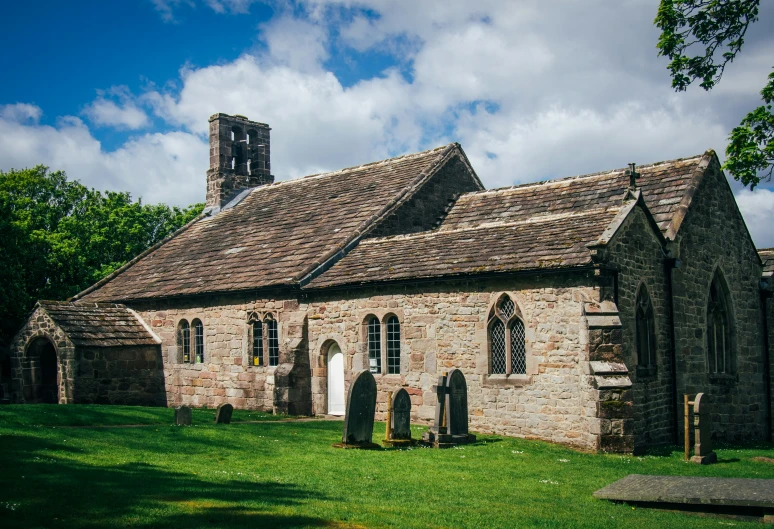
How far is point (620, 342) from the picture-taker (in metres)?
19.0

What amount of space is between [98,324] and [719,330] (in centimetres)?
2080

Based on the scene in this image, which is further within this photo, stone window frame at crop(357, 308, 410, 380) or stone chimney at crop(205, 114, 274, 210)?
stone chimney at crop(205, 114, 274, 210)

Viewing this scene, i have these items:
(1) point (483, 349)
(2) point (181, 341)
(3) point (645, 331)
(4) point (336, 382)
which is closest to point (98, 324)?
(2) point (181, 341)

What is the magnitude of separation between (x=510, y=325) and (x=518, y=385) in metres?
1.51

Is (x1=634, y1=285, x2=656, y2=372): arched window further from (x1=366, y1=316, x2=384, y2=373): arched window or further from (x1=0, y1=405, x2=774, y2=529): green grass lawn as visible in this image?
(x1=366, y1=316, x2=384, y2=373): arched window

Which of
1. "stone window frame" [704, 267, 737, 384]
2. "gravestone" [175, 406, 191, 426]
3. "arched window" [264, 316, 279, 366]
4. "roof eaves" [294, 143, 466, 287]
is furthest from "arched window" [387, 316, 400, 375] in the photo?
"stone window frame" [704, 267, 737, 384]

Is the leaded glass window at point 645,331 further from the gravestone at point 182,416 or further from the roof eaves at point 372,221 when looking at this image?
the gravestone at point 182,416

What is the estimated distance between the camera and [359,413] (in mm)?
17844

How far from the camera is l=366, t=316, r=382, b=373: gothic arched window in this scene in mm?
23938

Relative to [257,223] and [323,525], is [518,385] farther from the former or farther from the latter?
[257,223]

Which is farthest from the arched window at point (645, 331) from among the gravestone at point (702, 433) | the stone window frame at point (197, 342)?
the stone window frame at point (197, 342)

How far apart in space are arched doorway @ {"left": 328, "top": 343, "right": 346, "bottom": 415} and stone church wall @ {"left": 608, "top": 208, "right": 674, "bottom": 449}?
28.6 feet

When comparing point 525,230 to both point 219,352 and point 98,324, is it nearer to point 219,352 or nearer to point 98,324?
point 219,352

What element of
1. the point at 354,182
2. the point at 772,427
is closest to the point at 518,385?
the point at 772,427
